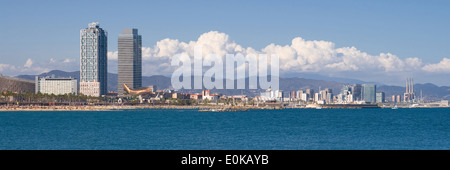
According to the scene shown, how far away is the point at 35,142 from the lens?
218 ft
